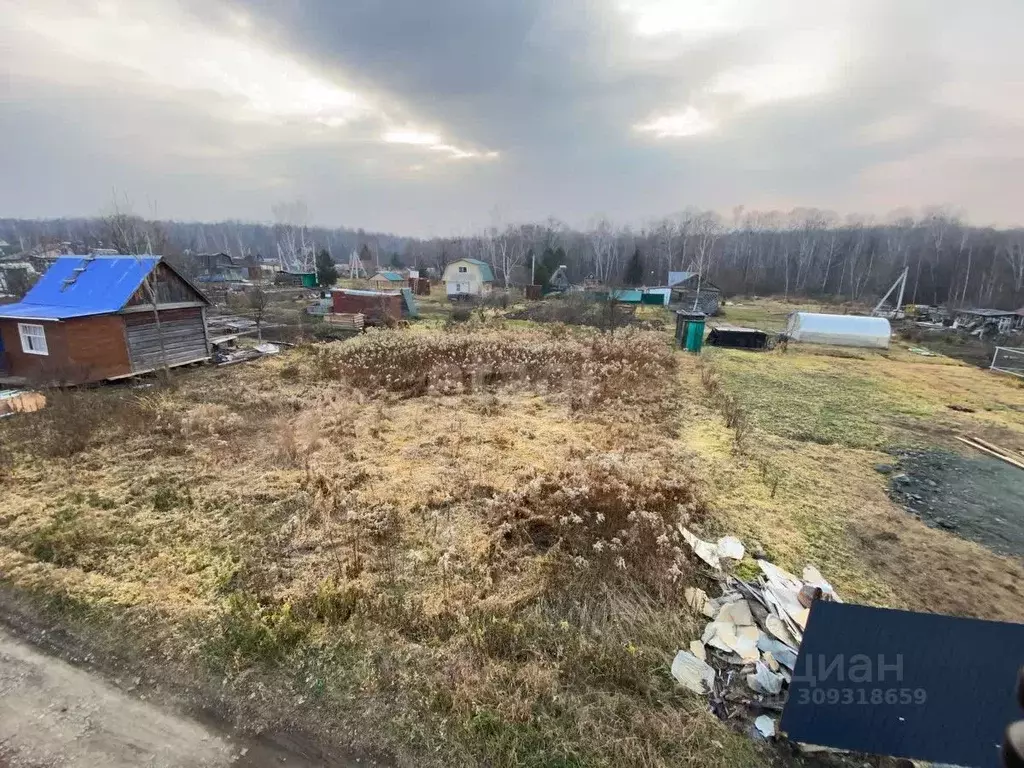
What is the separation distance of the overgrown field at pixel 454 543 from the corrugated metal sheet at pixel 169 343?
7.88ft

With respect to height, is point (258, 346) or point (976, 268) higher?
point (976, 268)

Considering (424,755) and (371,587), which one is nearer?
(424,755)

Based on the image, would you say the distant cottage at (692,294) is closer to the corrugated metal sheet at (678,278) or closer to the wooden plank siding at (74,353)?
the corrugated metal sheet at (678,278)

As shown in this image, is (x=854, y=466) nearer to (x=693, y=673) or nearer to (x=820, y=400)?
(x=820, y=400)

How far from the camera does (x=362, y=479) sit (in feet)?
27.3

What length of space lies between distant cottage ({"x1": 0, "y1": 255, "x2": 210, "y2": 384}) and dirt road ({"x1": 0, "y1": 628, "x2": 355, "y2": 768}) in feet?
40.9

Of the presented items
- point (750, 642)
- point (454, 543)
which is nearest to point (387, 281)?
point (454, 543)

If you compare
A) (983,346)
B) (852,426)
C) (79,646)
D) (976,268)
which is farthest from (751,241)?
(79,646)

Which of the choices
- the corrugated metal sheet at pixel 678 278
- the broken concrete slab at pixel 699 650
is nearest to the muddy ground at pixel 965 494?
the broken concrete slab at pixel 699 650

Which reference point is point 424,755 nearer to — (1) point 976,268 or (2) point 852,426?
(2) point 852,426

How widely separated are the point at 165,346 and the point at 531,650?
16.9 metres

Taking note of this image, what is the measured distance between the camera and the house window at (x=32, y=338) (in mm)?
13594

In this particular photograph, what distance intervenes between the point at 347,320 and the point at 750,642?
25.5 meters

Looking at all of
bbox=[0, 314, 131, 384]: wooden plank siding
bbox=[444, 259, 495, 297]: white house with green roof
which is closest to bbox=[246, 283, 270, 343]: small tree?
bbox=[0, 314, 131, 384]: wooden plank siding
